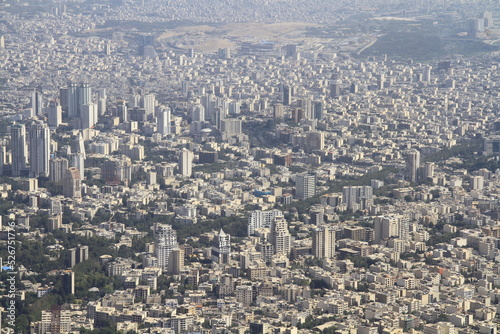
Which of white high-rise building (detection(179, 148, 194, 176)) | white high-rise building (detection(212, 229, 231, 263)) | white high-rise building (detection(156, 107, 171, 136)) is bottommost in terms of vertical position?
white high-rise building (detection(212, 229, 231, 263))

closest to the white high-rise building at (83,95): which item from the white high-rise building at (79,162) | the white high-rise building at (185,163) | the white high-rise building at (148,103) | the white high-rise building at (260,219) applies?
the white high-rise building at (148,103)

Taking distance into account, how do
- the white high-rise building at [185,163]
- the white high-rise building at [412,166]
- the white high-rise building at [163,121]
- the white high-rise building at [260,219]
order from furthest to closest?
the white high-rise building at [163,121] → the white high-rise building at [185,163] → the white high-rise building at [412,166] → the white high-rise building at [260,219]

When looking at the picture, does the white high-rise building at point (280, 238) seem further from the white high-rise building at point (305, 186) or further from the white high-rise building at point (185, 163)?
the white high-rise building at point (185, 163)

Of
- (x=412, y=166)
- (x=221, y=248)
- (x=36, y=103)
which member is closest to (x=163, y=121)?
(x=36, y=103)

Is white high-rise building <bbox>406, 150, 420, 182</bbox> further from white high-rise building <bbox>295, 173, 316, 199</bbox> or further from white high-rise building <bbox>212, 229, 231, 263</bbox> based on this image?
white high-rise building <bbox>212, 229, 231, 263</bbox>

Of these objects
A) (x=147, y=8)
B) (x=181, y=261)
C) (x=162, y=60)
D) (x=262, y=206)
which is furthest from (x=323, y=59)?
(x=181, y=261)

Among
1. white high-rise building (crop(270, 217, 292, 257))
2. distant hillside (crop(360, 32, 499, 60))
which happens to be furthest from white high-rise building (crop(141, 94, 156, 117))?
white high-rise building (crop(270, 217, 292, 257))
